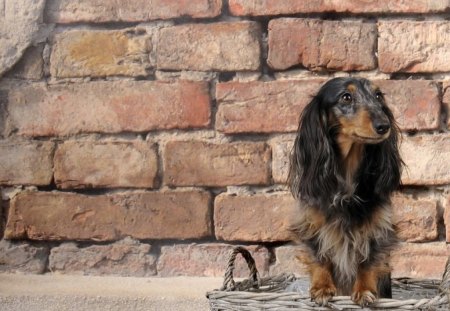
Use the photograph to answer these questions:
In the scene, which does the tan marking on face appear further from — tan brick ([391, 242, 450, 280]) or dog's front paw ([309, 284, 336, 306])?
tan brick ([391, 242, 450, 280])

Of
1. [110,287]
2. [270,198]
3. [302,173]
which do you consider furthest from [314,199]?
[110,287]

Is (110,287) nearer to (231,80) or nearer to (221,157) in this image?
(221,157)

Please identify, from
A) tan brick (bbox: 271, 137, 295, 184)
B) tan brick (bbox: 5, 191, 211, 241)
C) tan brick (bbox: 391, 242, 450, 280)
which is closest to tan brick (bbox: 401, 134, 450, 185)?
tan brick (bbox: 391, 242, 450, 280)

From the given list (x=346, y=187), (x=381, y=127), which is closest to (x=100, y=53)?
(x=346, y=187)

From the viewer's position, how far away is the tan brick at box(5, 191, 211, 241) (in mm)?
4125

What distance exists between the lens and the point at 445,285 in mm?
2828

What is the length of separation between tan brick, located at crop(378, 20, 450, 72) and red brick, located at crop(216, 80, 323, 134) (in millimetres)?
462

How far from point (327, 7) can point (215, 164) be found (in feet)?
3.06

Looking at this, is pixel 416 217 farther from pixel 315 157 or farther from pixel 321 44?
pixel 315 157

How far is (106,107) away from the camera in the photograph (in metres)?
4.19

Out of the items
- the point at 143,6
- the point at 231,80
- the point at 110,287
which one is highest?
the point at 143,6

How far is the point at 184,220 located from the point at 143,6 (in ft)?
3.52

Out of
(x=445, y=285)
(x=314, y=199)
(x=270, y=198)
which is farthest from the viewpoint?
(x=270, y=198)

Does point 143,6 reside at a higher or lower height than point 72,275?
higher
